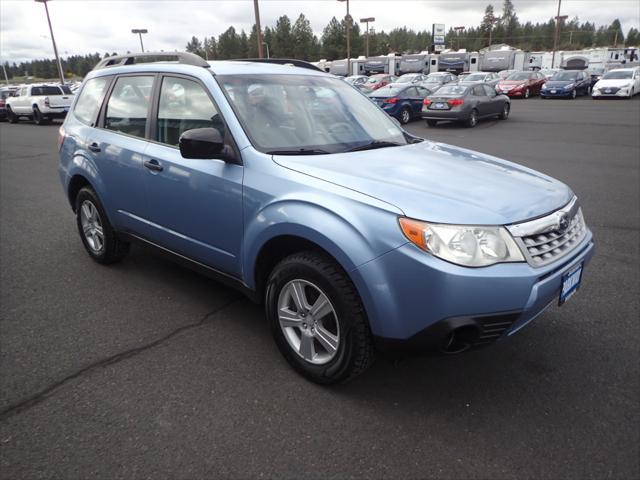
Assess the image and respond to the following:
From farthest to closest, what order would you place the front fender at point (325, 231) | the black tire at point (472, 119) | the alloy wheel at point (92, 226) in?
the black tire at point (472, 119) < the alloy wheel at point (92, 226) < the front fender at point (325, 231)

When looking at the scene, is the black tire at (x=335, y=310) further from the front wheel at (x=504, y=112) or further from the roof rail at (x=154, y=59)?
the front wheel at (x=504, y=112)

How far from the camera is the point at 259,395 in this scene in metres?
2.75

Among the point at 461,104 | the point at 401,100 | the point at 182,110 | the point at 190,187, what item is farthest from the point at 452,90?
the point at 190,187

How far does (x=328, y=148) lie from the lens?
10.2 ft

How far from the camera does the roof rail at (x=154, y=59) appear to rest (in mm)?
3570

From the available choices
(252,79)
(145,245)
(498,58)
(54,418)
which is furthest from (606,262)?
(498,58)

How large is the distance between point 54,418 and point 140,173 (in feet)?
5.97

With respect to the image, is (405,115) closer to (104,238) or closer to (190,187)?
(104,238)

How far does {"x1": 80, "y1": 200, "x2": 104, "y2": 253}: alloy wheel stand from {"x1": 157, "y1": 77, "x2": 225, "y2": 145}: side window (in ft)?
4.56

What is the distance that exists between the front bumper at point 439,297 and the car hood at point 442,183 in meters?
0.24

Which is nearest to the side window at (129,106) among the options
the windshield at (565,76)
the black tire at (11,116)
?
the black tire at (11,116)

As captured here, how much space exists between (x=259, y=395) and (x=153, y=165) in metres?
1.83

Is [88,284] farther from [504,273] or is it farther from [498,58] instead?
[498,58]

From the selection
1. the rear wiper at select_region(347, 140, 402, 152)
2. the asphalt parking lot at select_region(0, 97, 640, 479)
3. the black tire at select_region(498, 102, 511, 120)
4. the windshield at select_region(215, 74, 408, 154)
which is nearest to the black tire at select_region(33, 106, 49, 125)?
the black tire at select_region(498, 102, 511, 120)
